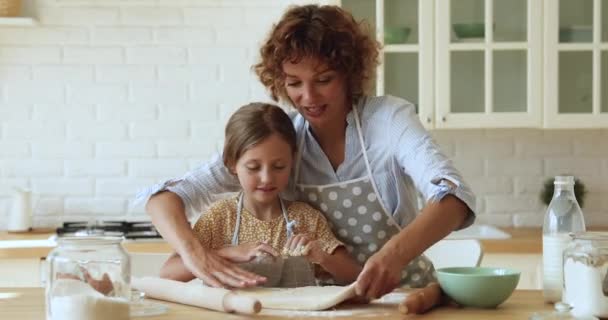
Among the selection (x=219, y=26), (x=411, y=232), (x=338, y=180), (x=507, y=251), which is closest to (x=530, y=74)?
(x=507, y=251)

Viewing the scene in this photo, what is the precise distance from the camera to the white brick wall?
4574mm

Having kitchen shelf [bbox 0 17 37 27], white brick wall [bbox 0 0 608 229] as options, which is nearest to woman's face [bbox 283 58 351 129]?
white brick wall [bbox 0 0 608 229]

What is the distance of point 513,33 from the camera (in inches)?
170

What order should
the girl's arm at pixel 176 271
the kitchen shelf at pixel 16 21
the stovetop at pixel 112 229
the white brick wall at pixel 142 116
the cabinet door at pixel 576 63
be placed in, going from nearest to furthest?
1. the girl's arm at pixel 176 271
2. the stovetop at pixel 112 229
3. the cabinet door at pixel 576 63
4. the kitchen shelf at pixel 16 21
5. the white brick wall at pixel 142 116

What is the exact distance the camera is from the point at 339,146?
2754mm

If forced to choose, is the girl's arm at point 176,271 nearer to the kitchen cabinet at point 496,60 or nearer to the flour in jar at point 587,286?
the flour in jar at point 587,286

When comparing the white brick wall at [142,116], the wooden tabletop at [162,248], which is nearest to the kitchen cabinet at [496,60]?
the white brick wall at [142,116]

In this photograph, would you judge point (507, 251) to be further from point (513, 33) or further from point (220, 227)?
point (220, 227)

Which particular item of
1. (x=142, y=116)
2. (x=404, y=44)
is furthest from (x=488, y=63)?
(x=142, y=116)

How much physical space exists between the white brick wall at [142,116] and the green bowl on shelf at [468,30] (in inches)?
18.7

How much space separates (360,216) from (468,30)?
72.2 inches

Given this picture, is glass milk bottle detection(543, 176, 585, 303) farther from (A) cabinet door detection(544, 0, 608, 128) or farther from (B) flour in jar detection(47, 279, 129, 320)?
(A) cabinet door detection(544, 0, 608, 128)

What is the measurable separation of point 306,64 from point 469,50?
5.98ft

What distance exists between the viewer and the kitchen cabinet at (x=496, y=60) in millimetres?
4262
